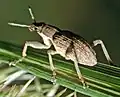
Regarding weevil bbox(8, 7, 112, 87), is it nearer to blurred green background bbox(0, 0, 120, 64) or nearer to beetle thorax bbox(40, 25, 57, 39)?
beetle thorax bbox(40, 25, 57, 39)

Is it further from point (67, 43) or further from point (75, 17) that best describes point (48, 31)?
point (75, 17)

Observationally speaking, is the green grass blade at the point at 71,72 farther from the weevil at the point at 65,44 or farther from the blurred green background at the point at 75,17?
the blurred green background at the point at 75,17

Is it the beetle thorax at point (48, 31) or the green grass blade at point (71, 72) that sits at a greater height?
the beetle thorax at point (48, 31)

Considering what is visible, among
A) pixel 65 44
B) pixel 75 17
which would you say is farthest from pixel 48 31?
pixel 75 17

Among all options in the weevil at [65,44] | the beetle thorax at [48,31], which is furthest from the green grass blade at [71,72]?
the beetle thorax at [48,31]

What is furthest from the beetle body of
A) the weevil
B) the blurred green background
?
the blurred green background

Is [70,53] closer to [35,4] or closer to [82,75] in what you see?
[82,75]
